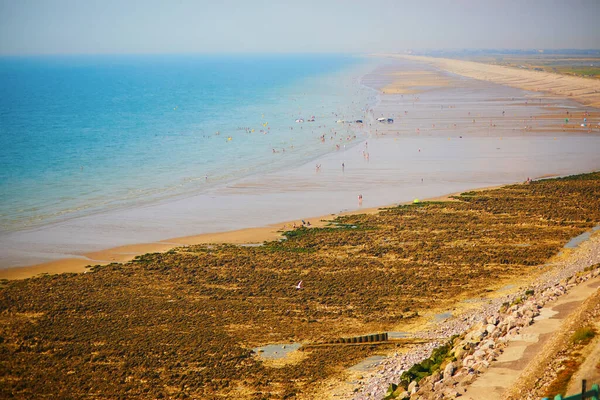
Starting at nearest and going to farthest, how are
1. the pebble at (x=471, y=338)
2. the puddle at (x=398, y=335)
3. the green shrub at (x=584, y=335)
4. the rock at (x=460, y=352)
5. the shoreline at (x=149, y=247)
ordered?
the green shrub at (x=584, y=335) < the pebble at (x=471, y=338) < the rock at (x=460, y=352) < the puddle at (x=398, y=335) < the shoreline at (x=149, y=247)

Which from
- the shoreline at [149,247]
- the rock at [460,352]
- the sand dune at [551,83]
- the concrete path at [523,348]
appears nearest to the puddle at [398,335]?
the rock at [460,352]

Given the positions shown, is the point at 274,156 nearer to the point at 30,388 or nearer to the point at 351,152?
the point at 351,152

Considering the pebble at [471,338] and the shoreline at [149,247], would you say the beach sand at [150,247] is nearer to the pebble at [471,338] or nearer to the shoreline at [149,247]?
the shoreline at [149,247]

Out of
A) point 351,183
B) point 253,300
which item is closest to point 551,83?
point 351,183

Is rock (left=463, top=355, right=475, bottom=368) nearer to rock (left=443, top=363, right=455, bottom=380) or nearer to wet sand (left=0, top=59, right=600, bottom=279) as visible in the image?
rock (left=443, top=363, right=455, bottom=380)

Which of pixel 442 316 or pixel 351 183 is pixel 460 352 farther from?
pixel 351 183
